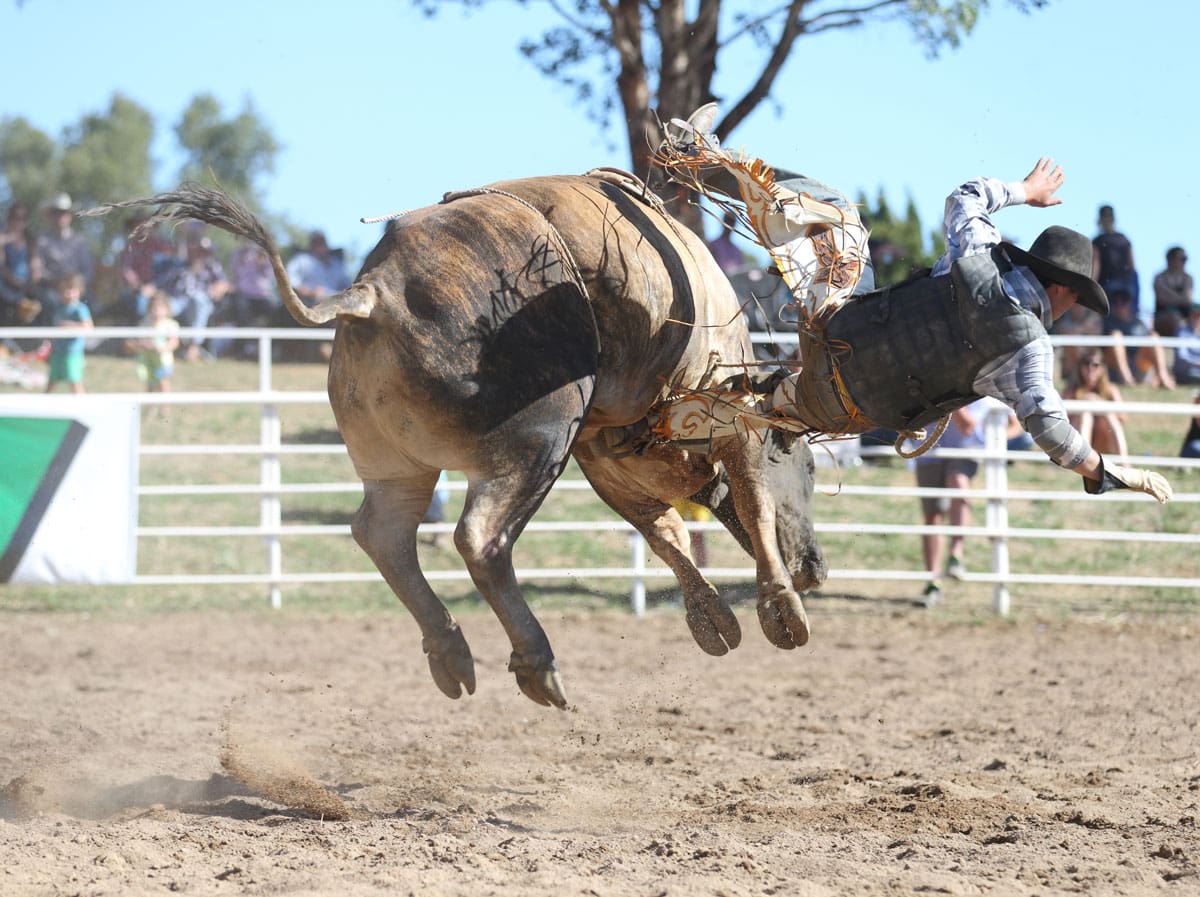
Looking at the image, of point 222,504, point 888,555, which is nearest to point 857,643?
point 888,555

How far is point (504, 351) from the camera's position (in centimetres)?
412

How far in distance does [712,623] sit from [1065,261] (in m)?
1.97

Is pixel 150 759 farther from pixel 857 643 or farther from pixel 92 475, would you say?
pixel 857 643

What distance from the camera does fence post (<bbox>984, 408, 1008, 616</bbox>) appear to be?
30.4 feet

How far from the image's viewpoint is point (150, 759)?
18.2 ft

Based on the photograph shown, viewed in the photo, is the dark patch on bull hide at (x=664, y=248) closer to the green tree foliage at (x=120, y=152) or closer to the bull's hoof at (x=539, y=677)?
the bull's hoof at (x=539, y=677)

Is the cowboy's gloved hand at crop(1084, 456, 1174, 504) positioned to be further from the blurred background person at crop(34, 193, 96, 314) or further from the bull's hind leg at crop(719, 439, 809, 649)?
the blurred background person at crop(34, 193, 96, 314)

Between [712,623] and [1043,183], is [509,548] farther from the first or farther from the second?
[1043,183]

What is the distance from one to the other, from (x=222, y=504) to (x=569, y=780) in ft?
23.4

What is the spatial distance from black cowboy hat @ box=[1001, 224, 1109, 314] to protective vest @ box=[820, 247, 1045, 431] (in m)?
0.08

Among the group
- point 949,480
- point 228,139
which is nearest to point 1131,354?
point 949,480

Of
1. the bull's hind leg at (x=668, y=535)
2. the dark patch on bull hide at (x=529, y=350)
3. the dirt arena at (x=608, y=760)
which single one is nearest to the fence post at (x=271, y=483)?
the dirt arena at (x=608, y=760)

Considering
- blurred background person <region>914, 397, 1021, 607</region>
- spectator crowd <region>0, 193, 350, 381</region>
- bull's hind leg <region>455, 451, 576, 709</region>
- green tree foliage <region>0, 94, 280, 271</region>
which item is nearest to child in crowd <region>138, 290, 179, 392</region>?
spectator crowd <region>0, 193, 350, 381</region>

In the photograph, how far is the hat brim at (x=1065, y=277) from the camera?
4.14 m
